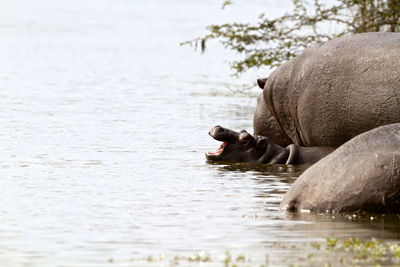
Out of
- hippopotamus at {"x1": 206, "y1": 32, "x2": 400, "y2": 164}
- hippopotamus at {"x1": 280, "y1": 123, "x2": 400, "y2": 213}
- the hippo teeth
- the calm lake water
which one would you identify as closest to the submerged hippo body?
hippopotamus at {"x1": 206, "y1": 32, "x2": 400, "y2": 164}

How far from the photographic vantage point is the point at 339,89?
12.1 m

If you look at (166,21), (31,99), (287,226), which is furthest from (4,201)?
(166,21)

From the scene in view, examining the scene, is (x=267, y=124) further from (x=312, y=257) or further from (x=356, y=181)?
(x=312, y=257)

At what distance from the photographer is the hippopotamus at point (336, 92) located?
11.8 metres

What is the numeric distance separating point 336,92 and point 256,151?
121 cm

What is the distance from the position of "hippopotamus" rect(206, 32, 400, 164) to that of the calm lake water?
0.53 m

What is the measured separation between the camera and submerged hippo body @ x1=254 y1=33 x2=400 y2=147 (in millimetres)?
11766

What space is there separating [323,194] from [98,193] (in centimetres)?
220

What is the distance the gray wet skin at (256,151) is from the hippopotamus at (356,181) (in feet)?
9.88

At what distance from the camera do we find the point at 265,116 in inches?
533

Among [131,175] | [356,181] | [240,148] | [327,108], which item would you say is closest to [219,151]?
[240,148]

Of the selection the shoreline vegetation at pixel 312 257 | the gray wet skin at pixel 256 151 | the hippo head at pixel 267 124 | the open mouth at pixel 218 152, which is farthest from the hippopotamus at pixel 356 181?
the hippo head at pixel 267 124

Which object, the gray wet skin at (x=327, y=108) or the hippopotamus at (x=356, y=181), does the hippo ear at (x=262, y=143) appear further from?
the hippopotamus at (x=356, y=181)

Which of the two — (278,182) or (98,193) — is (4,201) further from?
(278,182)
